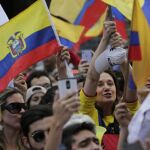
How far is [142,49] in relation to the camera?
14.9ft

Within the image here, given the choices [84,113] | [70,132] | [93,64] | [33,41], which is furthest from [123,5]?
[70,132]

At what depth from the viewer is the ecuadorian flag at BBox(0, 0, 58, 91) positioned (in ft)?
18.8

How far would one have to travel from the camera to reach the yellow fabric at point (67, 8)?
6743mm

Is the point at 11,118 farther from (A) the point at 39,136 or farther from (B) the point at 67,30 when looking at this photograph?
(B) the point at 67,30

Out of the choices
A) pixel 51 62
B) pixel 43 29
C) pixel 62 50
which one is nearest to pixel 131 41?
pixel 62 50

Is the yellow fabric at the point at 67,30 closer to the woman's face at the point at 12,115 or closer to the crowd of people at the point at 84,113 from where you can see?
the crowd of people at the point at 84,113

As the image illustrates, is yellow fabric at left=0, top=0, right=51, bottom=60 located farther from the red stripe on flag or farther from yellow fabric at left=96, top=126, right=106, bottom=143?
yellow fabric at left=96, top=126, right=106, bottom=143

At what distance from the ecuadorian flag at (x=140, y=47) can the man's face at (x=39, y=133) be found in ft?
2.23

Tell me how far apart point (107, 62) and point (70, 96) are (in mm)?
1309

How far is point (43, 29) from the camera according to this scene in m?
5.75

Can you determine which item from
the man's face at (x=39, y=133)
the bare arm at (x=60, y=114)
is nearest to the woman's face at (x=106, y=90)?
the man's face at (x=39, y=133)

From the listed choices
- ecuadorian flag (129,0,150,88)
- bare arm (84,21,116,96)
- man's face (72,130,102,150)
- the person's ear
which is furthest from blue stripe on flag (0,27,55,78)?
man's face (72,130,102,150)

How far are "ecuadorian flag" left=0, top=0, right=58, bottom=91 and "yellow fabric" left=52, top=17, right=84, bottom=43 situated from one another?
133cm

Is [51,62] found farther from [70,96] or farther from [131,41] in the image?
[70,96]
